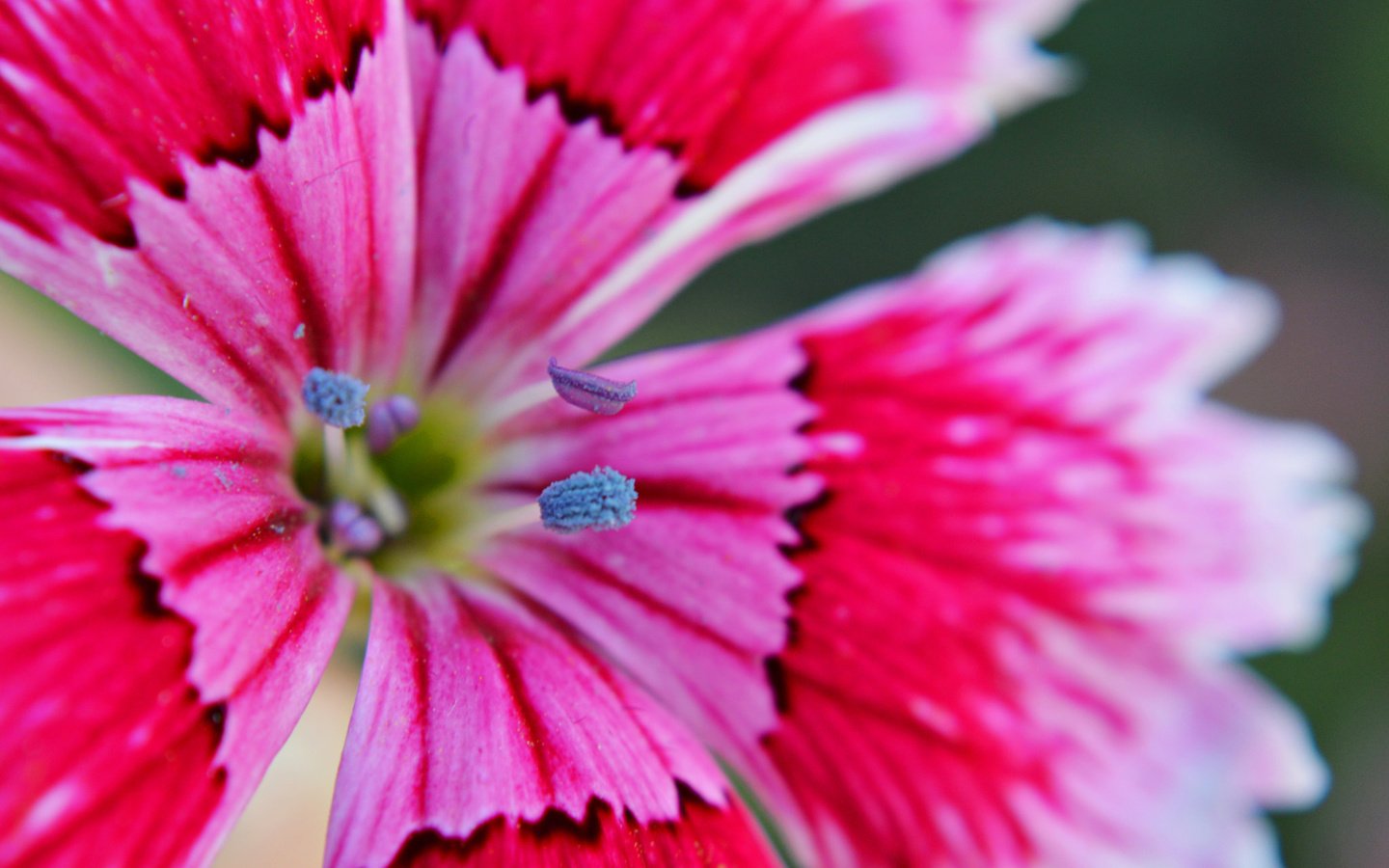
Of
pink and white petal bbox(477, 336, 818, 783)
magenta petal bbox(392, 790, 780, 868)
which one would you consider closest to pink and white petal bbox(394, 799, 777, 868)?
magenta petal bbox(392, 790, 780, 868)

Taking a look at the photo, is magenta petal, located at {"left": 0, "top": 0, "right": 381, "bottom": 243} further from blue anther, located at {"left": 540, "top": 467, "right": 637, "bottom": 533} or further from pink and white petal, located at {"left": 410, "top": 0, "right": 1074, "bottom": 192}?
blue anther, located at {"left": 540, "top": 467, "right": 637, "bottom": 533}

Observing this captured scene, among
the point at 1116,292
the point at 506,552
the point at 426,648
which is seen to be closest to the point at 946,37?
the point at 1116,292

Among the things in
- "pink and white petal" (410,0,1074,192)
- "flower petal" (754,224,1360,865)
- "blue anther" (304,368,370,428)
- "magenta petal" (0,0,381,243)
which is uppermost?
"magenta petal" (0,0,381,243)

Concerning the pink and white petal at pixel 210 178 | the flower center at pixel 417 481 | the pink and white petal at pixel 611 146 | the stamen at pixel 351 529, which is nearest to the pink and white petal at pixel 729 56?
the pink and white petal at pixel 611 146

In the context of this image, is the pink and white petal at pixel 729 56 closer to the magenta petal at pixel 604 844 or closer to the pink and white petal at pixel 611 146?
the pink and white petal at pixel 611 146

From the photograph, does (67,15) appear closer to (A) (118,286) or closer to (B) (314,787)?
(A) (118,286)

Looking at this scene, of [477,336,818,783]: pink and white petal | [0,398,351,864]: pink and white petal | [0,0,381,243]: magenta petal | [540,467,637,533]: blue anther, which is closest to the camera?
[0,398,351,864]: pink and white petal
